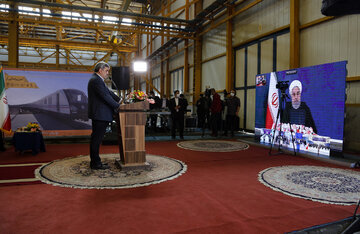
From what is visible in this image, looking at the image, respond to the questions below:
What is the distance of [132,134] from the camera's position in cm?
354

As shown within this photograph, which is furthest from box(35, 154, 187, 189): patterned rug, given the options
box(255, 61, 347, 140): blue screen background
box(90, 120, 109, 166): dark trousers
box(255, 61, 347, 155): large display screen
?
box(255, 61, 347, 140): blue screen background

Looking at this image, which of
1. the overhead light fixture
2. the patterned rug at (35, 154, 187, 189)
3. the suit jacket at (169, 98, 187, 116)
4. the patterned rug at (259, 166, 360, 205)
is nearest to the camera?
the patterned rug at (259, 166, 360, 205)

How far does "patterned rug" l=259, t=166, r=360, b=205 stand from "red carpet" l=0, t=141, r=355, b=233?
168mm

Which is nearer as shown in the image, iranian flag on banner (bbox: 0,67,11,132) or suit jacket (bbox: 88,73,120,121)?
suit jacket (bbox: 88,73,120,121)

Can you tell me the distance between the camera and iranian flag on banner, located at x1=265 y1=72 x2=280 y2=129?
5641mm

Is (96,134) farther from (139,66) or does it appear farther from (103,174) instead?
(139,66)

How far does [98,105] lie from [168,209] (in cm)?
186

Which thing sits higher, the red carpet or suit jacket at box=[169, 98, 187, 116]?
suit jacket at box=[169, 98, 187, 116]

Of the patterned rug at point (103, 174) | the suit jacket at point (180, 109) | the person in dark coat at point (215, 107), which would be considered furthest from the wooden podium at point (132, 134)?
the person in dark coat at point (215, 107)

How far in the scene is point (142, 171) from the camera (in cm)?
348

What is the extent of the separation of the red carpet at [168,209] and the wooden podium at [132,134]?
81 centimetres

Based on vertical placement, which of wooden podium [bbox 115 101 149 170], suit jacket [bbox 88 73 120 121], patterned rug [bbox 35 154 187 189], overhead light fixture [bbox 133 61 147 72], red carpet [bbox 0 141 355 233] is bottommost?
red carpet [bbox 0 141 355 233]

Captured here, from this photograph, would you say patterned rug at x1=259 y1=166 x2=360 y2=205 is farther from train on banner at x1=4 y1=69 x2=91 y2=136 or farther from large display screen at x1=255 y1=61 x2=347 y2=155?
train on banner at x1=4 y1=69 x2=91 y2=136

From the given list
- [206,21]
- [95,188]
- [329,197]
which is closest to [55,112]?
[95,188]
